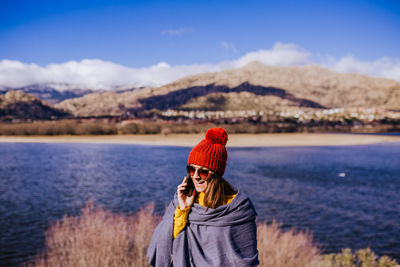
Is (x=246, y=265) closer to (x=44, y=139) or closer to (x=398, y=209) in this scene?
(x=398, y=209)

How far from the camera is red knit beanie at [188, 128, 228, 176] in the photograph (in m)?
3.42

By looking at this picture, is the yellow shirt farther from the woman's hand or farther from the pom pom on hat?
the pom pom on hat

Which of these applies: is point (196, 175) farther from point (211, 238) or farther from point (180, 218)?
point (211, 238)

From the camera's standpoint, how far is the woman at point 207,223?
3.32 metres

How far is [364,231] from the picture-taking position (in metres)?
16.4

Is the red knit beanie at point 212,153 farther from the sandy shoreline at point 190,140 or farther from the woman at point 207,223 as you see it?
the sandy shoreline at point 190,140

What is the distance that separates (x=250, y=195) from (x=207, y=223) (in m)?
21.0

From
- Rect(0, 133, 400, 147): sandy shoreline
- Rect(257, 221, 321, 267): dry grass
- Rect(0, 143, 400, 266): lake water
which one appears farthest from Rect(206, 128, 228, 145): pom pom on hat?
Rect(0, 133, 400, 147): sandy shoreline

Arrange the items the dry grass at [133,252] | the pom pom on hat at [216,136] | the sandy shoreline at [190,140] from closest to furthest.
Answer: the pom pom on hat at [216,136] → the dry grass at [133,252] → the sandy shoreline at [190,140]

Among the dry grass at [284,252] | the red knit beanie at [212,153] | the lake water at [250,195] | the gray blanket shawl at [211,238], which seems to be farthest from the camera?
the lake water at [250,195]

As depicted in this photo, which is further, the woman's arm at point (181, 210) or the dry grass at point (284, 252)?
the dry grass at point (284, 252)

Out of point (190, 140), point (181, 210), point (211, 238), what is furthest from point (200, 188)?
point (190, 140)

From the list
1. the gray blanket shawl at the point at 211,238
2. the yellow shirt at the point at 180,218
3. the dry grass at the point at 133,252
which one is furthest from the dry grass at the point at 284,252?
the yellow shirt at the point at 180,218

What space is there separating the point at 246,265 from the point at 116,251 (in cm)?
774
